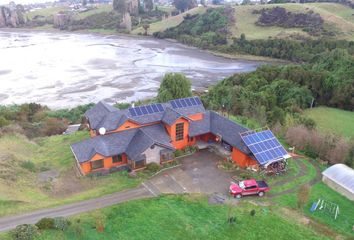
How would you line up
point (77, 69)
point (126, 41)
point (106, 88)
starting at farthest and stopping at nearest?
point (126, 41) → point (77, 69) → point (106, 88)

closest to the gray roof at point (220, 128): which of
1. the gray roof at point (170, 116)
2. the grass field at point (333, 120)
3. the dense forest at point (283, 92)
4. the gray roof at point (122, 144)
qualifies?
the gray roof at point (170, 116)

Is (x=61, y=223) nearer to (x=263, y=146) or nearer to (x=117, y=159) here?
(x=117, y=159)

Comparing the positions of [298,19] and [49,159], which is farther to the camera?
[298,19]

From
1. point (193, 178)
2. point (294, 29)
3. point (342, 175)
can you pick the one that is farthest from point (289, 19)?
point (193, 178)

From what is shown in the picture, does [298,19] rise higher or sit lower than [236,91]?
higher

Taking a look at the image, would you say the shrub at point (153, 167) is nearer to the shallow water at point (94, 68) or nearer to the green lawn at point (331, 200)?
the green lawn at point (331, 200)

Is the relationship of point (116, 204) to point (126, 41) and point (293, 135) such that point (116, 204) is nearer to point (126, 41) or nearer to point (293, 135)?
point (293, 135)

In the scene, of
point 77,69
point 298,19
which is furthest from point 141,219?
point 298,19
